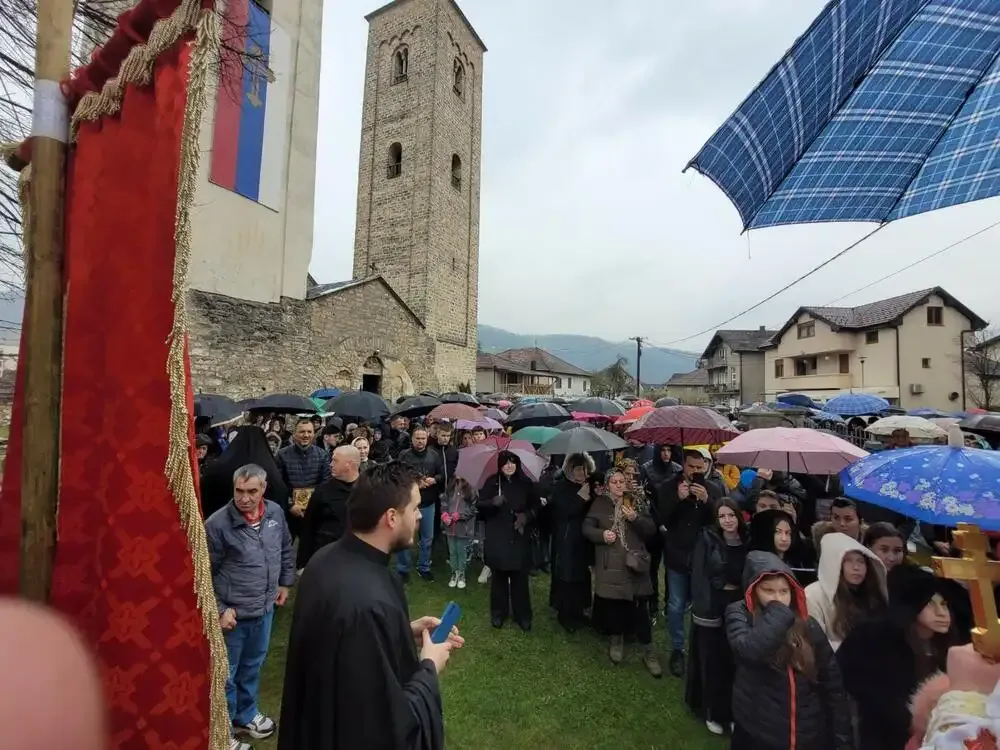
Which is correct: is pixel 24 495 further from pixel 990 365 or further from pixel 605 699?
pixel 990 365

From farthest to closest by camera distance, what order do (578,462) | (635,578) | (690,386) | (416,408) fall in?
(690,386)
(416,408)
(578,462)
(635,578)

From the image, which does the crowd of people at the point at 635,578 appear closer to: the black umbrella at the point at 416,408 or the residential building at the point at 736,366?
the black umbrella at the point at 416,408

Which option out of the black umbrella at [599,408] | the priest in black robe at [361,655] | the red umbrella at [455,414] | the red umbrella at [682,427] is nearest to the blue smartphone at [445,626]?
the priest in black robe at [361,655]

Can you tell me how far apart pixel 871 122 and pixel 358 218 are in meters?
26.4

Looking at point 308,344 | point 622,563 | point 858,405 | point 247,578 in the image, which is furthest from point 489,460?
point 308,344

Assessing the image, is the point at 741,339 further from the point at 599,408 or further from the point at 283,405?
the point at 283,405

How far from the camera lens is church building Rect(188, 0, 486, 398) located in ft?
40.4

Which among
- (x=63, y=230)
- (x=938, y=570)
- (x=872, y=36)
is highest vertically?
(x=872, y=36)

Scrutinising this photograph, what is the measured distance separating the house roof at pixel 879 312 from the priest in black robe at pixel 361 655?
111 ft

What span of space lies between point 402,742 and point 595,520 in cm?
348

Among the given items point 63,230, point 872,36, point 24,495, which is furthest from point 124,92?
point 872,36

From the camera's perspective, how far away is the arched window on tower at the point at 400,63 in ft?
85.2

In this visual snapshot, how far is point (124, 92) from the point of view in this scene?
4.35 feet

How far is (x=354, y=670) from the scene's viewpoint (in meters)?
1.52
